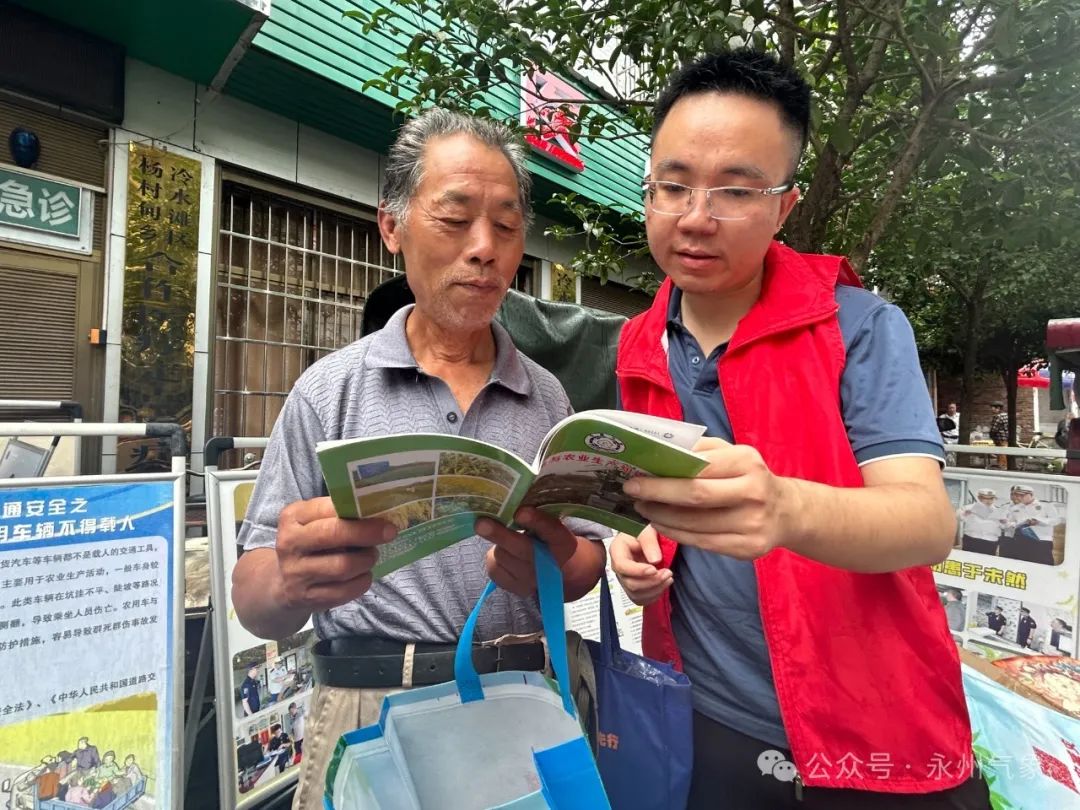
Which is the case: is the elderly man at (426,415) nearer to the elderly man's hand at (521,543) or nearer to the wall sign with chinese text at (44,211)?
the elderly man's hand at (521,543)

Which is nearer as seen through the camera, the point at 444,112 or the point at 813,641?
the point at 813,641

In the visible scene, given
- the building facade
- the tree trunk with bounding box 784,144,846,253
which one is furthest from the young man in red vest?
the building facade

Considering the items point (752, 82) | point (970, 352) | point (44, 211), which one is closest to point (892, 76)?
point (752, 82)

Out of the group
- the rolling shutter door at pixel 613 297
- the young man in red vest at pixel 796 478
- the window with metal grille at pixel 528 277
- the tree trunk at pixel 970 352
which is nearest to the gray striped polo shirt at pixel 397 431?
the young man in red vest at pixel 796 478

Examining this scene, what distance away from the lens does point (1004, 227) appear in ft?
10.4

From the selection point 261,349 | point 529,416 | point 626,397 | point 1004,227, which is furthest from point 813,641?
point 261,349

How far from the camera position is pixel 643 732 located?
3.95ft

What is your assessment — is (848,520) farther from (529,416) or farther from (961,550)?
(961,550)

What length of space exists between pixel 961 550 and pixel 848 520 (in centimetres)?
245

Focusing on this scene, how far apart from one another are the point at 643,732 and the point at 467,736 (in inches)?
14.3

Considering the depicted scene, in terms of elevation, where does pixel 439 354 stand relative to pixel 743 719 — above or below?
above

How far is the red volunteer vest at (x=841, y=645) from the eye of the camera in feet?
3.59

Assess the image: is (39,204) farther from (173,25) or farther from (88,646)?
(88,646)

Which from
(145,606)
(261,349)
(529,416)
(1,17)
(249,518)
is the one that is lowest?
(145,606)
